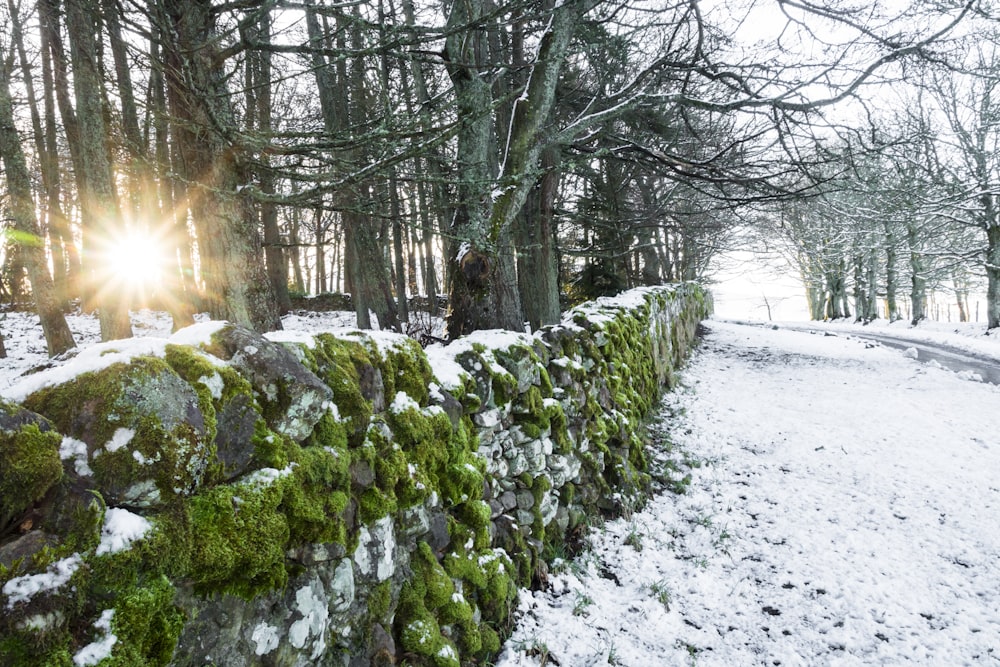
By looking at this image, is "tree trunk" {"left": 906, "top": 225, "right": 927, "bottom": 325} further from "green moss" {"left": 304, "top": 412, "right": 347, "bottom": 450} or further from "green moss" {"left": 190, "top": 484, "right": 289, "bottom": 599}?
"green moss" {"left": 190, "top": 484, "right": 289, "bottom": 599}

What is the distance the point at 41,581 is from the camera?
3.73 ft

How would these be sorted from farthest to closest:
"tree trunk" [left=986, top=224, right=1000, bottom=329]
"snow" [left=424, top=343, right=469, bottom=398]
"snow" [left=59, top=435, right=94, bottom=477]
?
"tree trunk" [left=986, top=224, right=1000, bottom=329], "snow" [left=424, top=343, right=469, bottom=398], "snow" [left=59, top=435, right=94, bottom=477]

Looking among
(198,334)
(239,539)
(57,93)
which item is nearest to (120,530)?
(239,539)

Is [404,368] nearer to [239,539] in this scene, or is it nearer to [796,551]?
[239,539]

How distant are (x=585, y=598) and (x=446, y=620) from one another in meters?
1.09

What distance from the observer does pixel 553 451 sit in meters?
3.89

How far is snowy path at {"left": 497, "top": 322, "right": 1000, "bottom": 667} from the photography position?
2797mm

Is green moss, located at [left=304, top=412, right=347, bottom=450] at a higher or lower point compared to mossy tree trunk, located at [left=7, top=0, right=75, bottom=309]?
lower

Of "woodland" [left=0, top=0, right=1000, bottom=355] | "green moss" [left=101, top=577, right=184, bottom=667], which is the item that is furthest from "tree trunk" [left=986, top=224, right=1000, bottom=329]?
"green moss" [left=101, top=577, right=184, bottom=667]

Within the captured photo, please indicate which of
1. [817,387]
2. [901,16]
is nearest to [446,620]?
[901,16]

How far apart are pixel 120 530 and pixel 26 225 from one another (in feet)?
30.1

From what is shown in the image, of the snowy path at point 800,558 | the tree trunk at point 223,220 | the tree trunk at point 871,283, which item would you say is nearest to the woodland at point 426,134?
the tree trunk at point 223,220

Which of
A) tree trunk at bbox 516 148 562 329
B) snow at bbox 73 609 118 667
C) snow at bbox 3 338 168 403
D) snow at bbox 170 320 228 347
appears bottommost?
snow at bbox 73 609 118 667

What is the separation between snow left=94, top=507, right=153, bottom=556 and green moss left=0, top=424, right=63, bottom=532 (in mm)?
169
